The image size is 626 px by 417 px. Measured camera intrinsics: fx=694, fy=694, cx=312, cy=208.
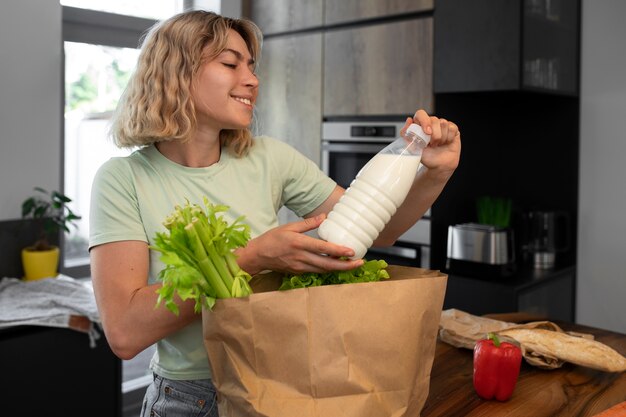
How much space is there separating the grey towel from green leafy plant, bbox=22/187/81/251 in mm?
204

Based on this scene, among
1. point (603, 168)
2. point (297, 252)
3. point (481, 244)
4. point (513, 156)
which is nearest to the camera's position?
point (297, 252)

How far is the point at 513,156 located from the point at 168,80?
2478 millimetres

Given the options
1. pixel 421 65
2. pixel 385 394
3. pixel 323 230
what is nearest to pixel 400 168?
pixel 323 230

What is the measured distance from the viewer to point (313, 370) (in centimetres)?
97

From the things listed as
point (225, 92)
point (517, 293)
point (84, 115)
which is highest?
point (84, 115)

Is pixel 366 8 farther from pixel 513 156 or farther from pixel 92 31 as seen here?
pixel 92 31

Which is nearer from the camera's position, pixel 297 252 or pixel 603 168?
pixel 297 252

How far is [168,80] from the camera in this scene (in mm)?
1407

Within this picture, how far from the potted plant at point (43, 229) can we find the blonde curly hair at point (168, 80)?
1.46 m

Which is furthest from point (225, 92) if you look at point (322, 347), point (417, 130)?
point (322, 347)

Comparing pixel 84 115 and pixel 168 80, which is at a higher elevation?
pixel 84 115

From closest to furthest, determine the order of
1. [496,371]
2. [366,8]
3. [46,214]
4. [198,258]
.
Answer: [198,258], [496,371], [46,214], [366,8]

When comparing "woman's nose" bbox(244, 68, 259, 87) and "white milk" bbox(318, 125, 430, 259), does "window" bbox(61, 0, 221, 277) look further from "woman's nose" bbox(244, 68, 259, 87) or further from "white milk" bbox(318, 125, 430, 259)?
"white milk" bbox(318, 125, 430, 259)

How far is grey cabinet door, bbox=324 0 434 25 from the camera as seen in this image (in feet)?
10.3
